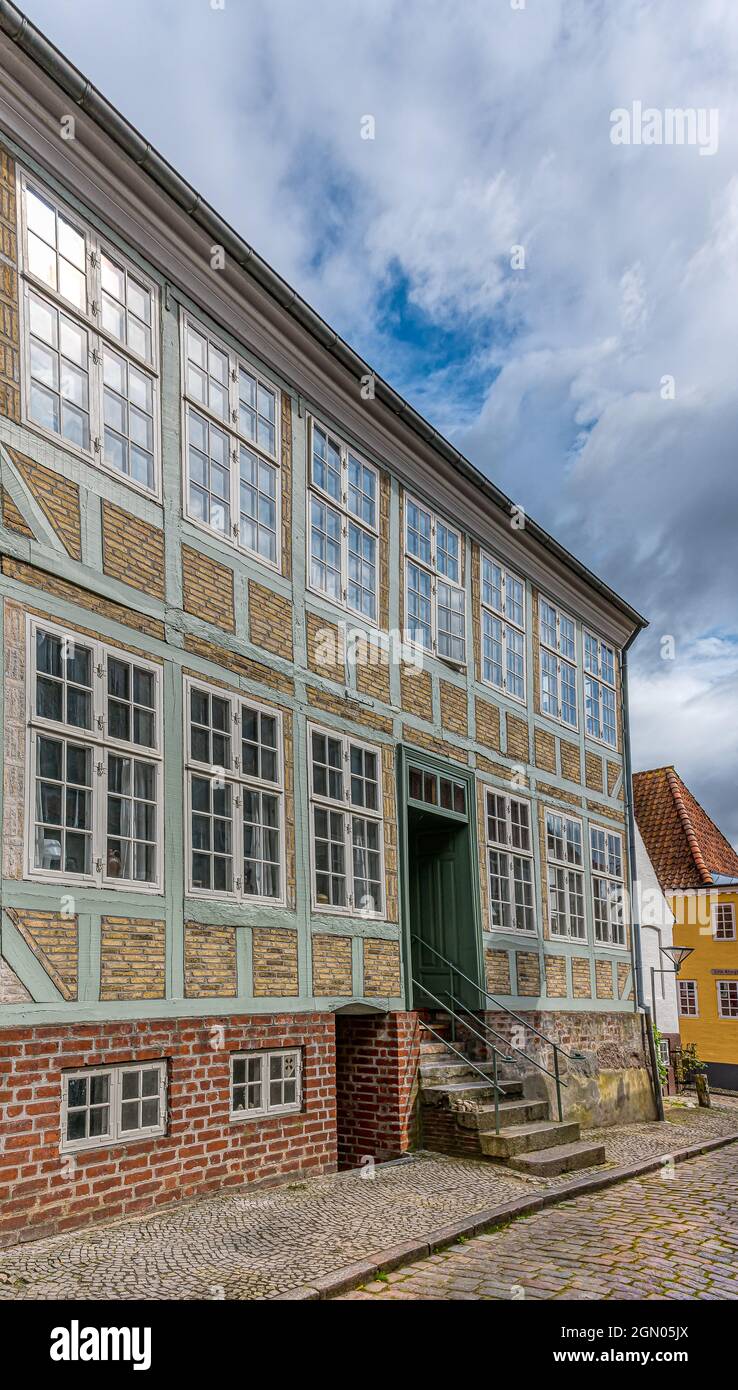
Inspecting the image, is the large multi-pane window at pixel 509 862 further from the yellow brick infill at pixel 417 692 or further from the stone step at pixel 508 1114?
the stone step at pixel 508 1114

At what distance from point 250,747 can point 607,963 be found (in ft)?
32.0

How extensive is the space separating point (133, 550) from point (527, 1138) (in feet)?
22.0

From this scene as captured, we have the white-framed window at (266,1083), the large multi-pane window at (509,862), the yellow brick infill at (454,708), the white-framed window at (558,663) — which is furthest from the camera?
the white-framed window at (558,663)

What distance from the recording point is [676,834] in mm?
30547

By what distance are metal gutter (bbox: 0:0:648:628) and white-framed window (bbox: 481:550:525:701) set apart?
128 centimetres

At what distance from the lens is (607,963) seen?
A: 1814 centimetres

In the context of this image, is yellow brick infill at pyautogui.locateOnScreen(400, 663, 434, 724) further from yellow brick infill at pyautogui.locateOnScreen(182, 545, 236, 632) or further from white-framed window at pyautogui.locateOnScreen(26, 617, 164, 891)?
white-framed window at pyautogui.locateOnScreen(26, 617, 164, 891)

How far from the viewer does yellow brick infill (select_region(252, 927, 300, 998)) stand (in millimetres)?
10039

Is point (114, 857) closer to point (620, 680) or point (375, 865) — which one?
point (375, 865)

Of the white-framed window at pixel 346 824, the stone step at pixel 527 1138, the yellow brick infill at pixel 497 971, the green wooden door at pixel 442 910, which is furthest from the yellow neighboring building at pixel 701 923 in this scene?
the white-framed window at pixel 346 824

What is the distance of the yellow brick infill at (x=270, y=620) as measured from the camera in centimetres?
1069

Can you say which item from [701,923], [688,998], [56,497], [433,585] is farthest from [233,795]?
[688,998]

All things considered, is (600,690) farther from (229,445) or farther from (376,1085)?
(229,445)

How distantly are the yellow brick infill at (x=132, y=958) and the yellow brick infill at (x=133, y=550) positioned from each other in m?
2.59
